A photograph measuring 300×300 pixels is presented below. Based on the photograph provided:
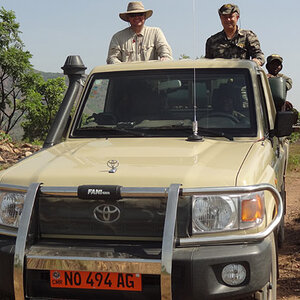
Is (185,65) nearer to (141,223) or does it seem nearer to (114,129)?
(114,129)

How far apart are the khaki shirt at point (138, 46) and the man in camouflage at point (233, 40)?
80 cm

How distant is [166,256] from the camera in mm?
2936

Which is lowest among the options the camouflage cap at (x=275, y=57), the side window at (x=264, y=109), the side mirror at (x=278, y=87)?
the side window at (x=264, y=109)

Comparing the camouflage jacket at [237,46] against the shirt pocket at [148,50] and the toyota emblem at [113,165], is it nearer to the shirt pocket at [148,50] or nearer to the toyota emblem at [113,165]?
the shirt pocket at [148,50]

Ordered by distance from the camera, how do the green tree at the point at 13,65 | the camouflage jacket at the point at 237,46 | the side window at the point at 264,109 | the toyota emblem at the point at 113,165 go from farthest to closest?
the green tree at the point at 13,65 → the camouflage jacket at the point at 237,46 → the side window at the point at 264,109 → the toyota emblem at the point at 113,165

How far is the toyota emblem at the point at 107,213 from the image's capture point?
128 inches

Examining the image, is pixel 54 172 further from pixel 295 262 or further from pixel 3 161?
pixel 3 161

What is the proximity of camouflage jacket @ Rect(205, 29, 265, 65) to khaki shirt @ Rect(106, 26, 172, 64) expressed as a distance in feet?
2.54

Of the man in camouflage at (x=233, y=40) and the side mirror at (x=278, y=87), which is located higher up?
the man in camouflage at (x=233, y=40)

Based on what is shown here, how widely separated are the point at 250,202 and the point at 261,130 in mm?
1215

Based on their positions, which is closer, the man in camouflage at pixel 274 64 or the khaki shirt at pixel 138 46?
the khaki shirt at pixel 138 46

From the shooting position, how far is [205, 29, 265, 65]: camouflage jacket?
673cm

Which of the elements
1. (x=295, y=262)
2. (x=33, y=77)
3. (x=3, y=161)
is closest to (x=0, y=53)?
(x=33, y=77)

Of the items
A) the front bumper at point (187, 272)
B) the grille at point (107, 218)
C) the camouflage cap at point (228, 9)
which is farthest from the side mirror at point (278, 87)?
the grille at point (107, 218)
